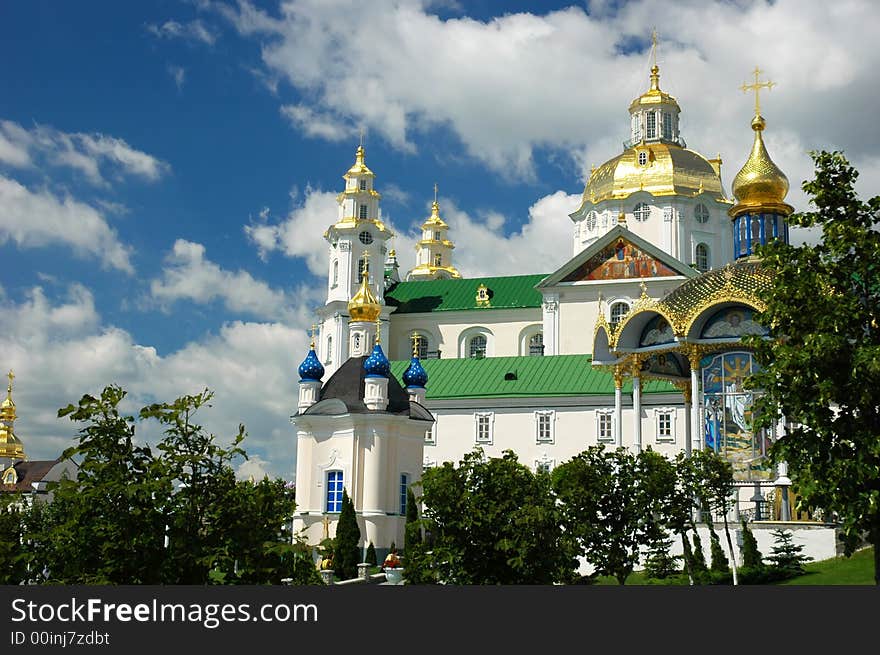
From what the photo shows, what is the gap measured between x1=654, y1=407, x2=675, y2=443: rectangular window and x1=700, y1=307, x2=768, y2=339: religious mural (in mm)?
13079

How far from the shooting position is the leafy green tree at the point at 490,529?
23609 millimetres

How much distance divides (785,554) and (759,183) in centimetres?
1252

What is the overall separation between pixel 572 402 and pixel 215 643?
118 feet

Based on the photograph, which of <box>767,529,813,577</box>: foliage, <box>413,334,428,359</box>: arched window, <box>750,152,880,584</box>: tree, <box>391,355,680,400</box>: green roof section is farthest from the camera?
<box>413,334,428,359</box>: arched window

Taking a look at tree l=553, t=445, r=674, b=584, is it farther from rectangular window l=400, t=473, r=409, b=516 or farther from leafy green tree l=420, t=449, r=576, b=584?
rectangular window l=400, t=473, r=409, b=516

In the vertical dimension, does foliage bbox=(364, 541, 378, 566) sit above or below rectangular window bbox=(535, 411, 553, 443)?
below

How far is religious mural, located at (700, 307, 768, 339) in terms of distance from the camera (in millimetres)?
33438

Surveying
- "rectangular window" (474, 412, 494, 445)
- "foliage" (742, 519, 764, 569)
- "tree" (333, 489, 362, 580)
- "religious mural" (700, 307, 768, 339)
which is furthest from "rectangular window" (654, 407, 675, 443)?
"foliage" (742, 519, 764, 569)

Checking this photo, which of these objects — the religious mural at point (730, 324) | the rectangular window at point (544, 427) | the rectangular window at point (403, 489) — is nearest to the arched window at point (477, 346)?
the rectangular window at point (544, 427)

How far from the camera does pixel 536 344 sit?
6838 centimetres

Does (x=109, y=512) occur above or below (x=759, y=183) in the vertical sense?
below

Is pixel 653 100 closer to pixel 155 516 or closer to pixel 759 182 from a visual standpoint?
pixel 759 182

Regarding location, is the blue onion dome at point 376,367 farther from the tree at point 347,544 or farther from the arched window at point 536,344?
the arched window at point 536,344

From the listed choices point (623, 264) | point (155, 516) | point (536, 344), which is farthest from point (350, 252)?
point (155, 516)
